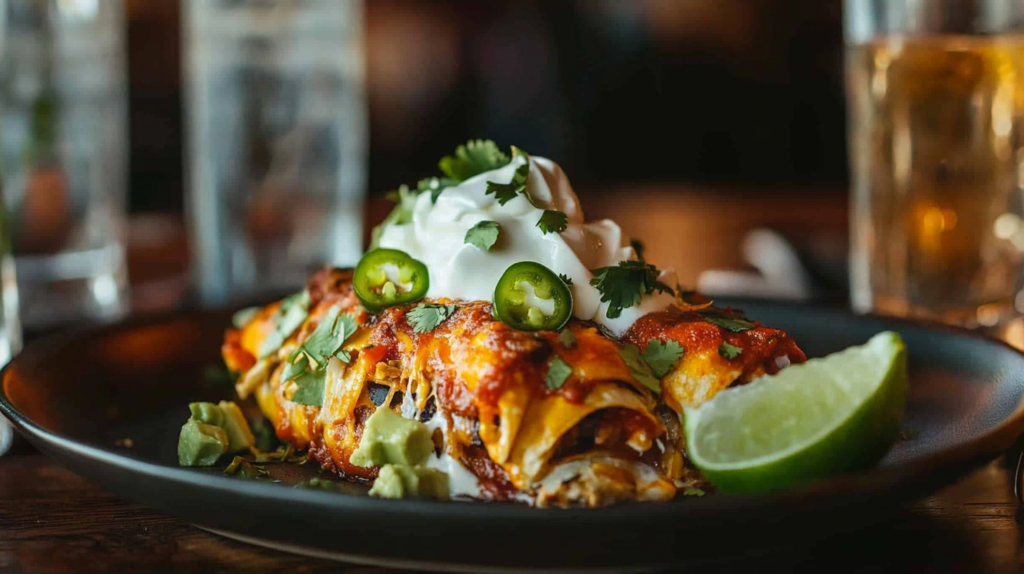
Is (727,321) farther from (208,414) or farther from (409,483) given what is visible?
(208,414)

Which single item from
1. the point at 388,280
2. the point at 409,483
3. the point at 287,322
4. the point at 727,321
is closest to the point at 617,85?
the point at 287,322

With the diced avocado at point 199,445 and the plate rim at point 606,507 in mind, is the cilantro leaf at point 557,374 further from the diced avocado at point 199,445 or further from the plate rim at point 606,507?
the diced avocado at point 199,445

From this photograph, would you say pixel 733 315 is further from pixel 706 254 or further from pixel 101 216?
pixel 101 216

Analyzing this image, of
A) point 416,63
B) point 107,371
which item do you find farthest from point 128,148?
point 107,371

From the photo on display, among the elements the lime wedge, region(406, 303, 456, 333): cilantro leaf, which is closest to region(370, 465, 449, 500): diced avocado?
region(406, 303, 456, 333): cilantro leaf

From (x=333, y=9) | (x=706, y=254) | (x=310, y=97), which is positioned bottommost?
(x=706, y=254)

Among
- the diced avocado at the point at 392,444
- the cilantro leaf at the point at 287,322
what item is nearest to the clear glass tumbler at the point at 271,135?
the cilantro leaf at the point at 287,322

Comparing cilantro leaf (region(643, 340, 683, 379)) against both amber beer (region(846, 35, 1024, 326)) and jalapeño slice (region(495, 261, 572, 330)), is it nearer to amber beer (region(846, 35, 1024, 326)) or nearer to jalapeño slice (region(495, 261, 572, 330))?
jalapeño slice (region(495, 261, 572, 330))
